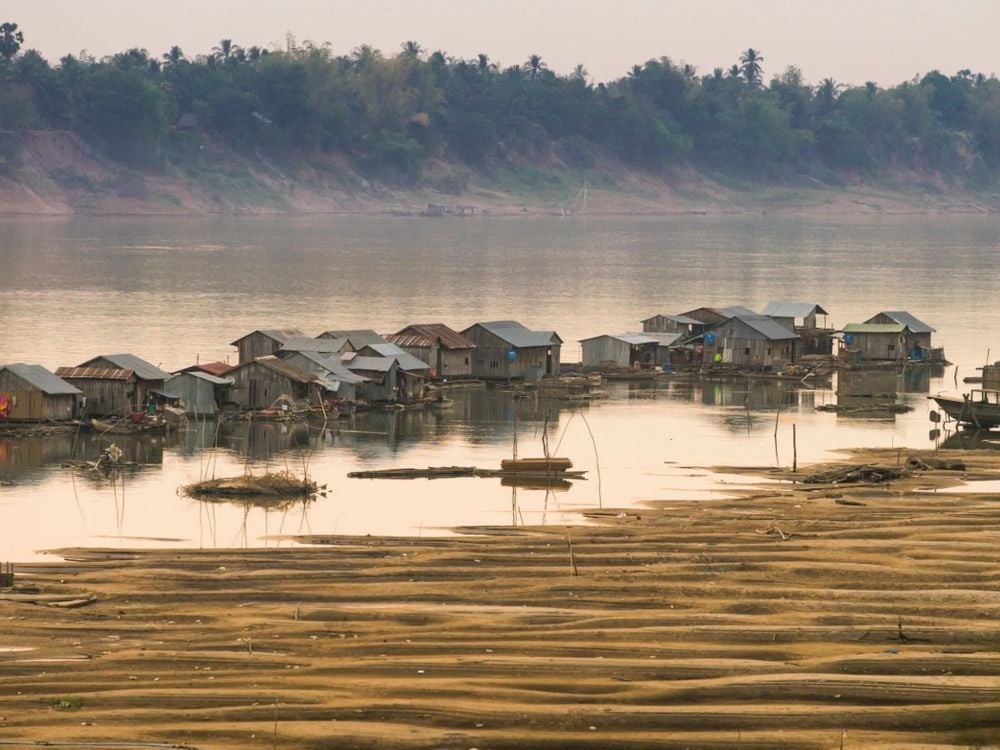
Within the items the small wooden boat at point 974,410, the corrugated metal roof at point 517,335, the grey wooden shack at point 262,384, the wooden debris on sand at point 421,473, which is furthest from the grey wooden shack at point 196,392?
the small wooden boat at point 974,410

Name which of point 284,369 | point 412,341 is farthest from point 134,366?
point 412,341

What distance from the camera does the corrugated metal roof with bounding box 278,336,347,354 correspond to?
70.8 meters

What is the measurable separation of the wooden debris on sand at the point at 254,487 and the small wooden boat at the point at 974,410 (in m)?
25.9

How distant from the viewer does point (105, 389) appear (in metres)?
62.2

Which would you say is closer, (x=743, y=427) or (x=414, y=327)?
(x=743, y=427)

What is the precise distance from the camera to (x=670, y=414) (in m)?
69.1

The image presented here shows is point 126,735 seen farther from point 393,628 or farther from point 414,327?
point 414,327

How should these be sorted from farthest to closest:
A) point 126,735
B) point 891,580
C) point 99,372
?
point 99,372, point 891,580, point 126,735

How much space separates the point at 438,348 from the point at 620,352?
10292 mm

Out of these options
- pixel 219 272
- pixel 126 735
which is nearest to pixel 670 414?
pixel 126 735

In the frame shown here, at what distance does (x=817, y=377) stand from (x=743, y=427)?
58.0ft

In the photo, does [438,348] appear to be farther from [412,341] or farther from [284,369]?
[284,369]

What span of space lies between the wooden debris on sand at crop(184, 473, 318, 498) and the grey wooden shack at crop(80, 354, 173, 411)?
14502 millimetres

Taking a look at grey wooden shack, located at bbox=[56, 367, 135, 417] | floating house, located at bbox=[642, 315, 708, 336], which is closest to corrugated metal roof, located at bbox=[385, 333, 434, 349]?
floating house, located at bbox=[642, 315, 708, 336]
